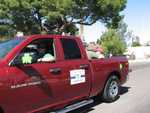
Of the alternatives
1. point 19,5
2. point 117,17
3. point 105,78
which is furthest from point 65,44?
point 117,17

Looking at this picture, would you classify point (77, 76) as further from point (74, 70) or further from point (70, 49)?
point (70, 49)

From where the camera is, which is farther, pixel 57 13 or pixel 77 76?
pixel 57 13

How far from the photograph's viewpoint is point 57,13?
34312 millimetres

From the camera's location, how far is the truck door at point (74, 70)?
8.39 meters

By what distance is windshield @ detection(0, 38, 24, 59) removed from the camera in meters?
7.30

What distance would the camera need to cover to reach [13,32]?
121 feet

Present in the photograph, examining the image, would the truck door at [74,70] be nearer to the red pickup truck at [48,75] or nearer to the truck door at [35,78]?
the red pickup truck at [48,75]

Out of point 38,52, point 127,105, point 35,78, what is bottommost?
point 127,105

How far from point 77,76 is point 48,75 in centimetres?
114

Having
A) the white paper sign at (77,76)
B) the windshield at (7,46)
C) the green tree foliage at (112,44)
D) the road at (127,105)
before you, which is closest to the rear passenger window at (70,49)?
the white paper sign at (77,76)

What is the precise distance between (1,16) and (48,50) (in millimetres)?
28365

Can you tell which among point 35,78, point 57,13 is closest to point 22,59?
point 35,78

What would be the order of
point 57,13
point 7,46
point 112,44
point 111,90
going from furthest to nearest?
point 112,44 < point 57,13 < point 111,90 < point 7,46

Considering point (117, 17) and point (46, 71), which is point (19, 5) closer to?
point (117, 17)
